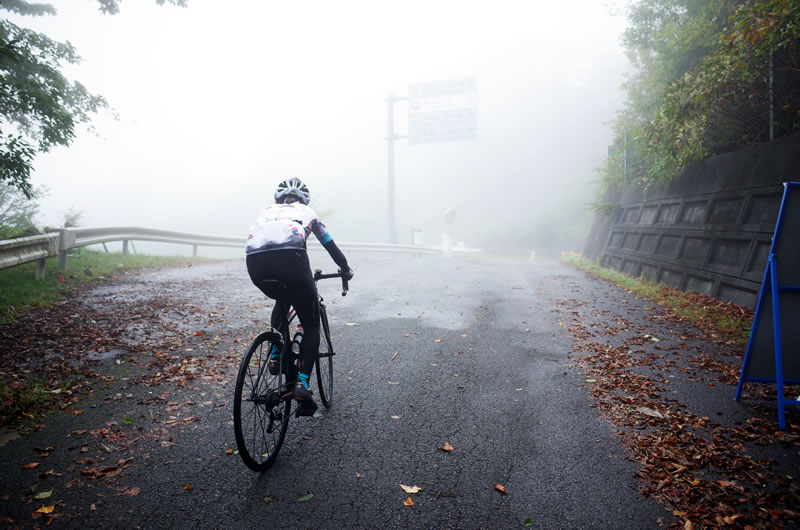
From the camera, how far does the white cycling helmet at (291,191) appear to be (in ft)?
13.4

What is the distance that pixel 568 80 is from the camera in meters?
71.9

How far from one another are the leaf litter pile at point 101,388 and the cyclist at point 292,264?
121cm

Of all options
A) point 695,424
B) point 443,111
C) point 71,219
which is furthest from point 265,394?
point 443,111

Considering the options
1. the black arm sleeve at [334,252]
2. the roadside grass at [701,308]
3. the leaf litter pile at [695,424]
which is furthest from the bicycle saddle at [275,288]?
the roadside grass at [701,308]

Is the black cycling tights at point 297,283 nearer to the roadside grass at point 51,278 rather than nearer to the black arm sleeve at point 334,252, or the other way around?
the black arm sleeve at point 334,252

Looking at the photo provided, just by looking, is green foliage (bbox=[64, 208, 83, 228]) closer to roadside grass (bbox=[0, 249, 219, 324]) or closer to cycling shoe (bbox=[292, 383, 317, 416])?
roadside grass (bbox=[0, 249, 219, 324])

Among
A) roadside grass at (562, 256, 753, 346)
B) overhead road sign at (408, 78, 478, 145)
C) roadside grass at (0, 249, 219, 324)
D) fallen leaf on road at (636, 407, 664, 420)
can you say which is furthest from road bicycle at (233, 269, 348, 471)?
overhead road sign at (408, 78, 478, 145)

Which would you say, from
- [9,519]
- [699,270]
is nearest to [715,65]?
[699,270]

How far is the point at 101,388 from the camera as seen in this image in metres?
4.76

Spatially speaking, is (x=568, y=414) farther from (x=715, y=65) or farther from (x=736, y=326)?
(x=715, y=65)

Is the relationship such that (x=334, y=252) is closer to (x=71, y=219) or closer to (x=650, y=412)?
(x=650, y=412)

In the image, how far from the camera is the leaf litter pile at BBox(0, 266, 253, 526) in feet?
10.4

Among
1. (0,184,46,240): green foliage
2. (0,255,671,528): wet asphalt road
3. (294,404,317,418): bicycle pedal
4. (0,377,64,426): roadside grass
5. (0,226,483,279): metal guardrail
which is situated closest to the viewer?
(0,255,671,528): wet asphalt road

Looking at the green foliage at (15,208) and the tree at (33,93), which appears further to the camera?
the green foliage at (15,208)
